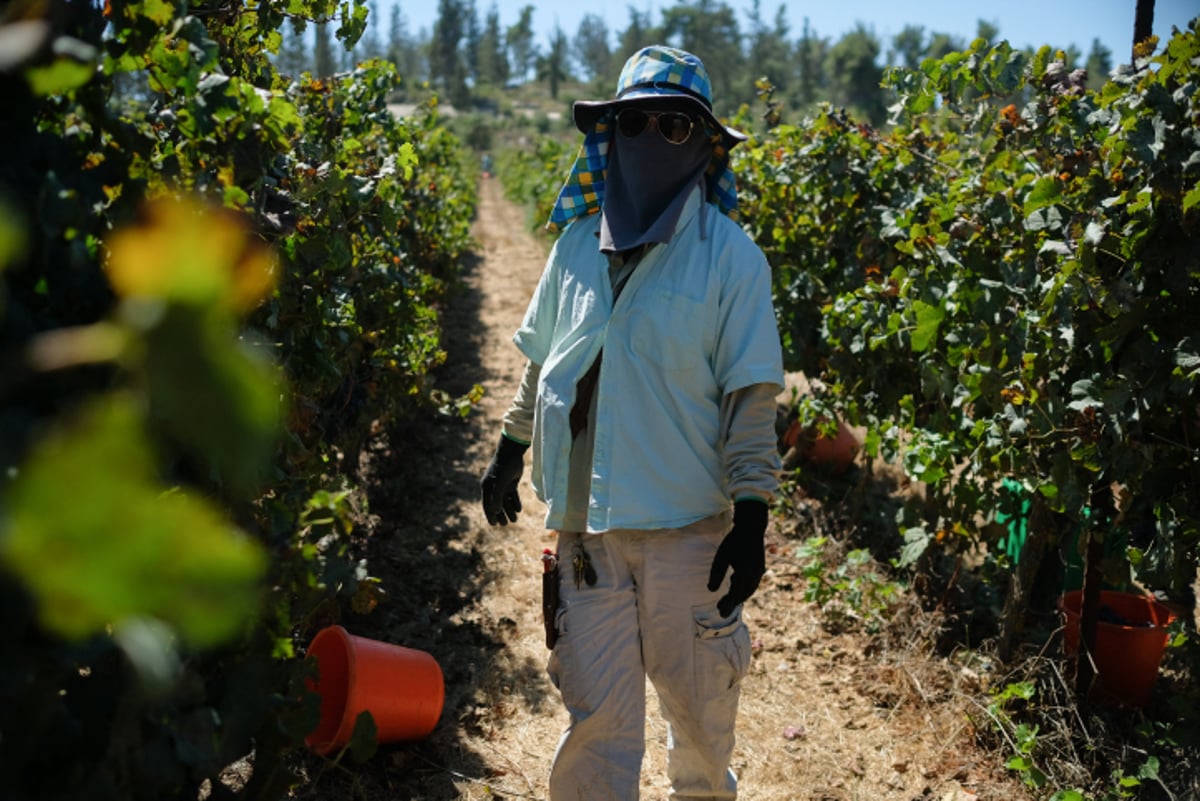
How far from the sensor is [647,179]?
8.54ft

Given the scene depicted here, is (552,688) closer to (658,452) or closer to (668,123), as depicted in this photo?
(658,452)

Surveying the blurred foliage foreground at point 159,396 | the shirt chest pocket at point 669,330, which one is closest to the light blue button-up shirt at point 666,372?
the shirt chest pocket at point 669,330

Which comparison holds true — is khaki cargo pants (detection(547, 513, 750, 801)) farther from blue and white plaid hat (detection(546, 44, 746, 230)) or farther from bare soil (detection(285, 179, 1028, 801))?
blue and white plaid hat (detection(546, 44, 746, 230))

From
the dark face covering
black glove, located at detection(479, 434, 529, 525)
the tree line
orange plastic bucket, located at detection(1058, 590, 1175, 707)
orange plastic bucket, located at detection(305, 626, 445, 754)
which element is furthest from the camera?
the tree line

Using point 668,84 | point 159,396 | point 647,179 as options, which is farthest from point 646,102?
point 159,396

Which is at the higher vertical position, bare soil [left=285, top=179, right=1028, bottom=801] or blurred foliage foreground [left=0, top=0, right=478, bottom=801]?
blurred foliage foreground [left=0, top=0, right=478, bottom=801]

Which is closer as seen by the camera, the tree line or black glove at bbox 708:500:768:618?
black glove at bbox 708:500:768:618

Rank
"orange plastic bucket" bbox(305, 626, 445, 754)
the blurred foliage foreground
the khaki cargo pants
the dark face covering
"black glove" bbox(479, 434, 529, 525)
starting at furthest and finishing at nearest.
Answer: "orange plastic bucket" bbox(305, 626, 445, 754) → "black glove" bbox(479, 434, 529, 525) → the dark face covering → the khaki cargo pants → the blurred foliage foreground

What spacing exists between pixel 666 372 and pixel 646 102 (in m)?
0.70

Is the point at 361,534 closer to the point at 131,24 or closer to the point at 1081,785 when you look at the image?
the point at 1081,785

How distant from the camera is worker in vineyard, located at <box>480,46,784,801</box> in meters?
2.44

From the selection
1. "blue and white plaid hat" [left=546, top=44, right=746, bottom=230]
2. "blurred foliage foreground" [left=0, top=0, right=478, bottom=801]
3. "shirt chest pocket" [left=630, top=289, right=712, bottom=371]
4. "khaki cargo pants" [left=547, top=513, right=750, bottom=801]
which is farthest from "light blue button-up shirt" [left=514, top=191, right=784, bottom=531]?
"blurred foliage foreground" [left=0, top=0, right=478, bottom=801]

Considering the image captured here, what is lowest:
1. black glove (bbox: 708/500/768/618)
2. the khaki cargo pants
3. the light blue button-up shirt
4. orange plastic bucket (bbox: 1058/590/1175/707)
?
orange plastic bucket (bbox: 1058/590/1175/707)

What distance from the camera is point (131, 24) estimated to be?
4.69 ft
